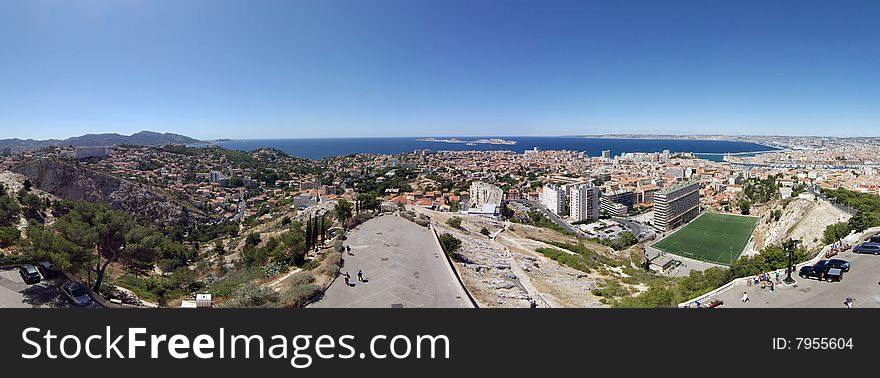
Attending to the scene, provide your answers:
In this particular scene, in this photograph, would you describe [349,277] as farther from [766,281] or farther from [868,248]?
[868,248]

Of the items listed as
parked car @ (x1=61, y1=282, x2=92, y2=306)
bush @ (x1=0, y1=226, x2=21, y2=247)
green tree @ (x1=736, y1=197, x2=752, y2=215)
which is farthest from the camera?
green tree @ (x1=736, y1=197, x2=752, y2=215)

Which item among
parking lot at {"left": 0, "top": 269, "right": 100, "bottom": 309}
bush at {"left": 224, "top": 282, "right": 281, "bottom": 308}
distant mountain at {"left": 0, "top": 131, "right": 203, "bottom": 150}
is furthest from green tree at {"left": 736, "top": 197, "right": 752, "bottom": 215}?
distant mountain at {"left": 0, "top": 131, "right": 203, "bottom": 150}

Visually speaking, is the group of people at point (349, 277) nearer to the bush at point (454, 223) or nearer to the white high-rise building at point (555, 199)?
the bush at point (454, 223)

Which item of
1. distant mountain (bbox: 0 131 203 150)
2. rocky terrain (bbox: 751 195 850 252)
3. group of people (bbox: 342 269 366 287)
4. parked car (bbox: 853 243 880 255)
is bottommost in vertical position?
rocky terrain (bbox: 751 195 850 252)

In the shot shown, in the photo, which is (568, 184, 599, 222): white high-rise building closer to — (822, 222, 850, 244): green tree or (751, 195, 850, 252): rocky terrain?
(751, 195, 850, 252): rocky terrain

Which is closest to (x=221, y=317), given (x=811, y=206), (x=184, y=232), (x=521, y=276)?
(x=521, y=276)

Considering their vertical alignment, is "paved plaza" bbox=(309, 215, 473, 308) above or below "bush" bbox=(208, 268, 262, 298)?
above
